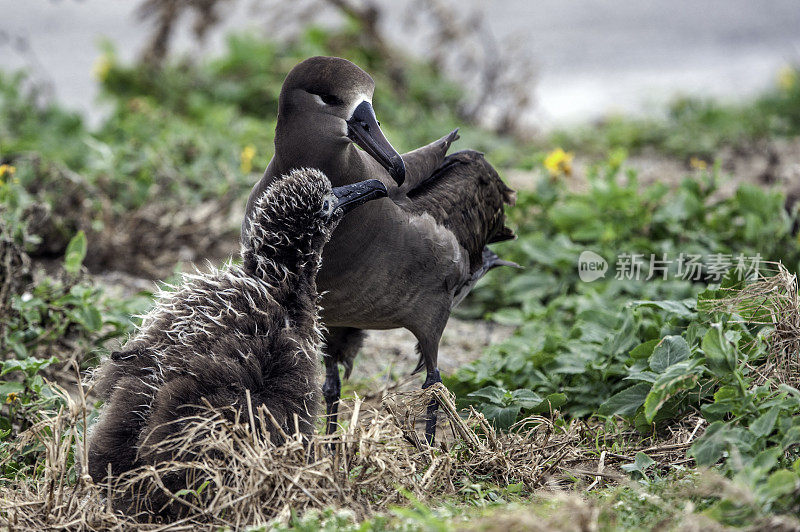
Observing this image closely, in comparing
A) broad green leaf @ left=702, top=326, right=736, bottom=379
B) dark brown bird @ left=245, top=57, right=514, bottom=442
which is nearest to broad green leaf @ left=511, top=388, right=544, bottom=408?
dark brown bird @ left=245, top=57, right=514, bottom=442

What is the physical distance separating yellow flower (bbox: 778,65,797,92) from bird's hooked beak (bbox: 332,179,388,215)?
394 inches

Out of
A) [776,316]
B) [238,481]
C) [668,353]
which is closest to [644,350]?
[668,353]

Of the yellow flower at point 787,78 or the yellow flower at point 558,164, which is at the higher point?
the yellow flower at point 787,78

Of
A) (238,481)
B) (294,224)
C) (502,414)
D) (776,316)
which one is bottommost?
(502,414)

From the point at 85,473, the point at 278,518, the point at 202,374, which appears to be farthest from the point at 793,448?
the point at 85,473

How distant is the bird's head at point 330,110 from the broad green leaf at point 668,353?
1376 millimetres

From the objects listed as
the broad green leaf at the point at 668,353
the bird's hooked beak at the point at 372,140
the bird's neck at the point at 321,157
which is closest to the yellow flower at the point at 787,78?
the broad green leaf at the point at 668,353

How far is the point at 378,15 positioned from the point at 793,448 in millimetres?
9068

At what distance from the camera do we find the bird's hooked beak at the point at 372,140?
12.4 ft

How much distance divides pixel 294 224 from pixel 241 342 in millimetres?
542

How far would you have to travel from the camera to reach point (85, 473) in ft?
9.91

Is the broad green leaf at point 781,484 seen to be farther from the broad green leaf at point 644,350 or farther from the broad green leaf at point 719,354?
the broad green leaf at point 644,350

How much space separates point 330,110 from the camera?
12.7 ft

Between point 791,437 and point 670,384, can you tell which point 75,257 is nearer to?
point 670,384
